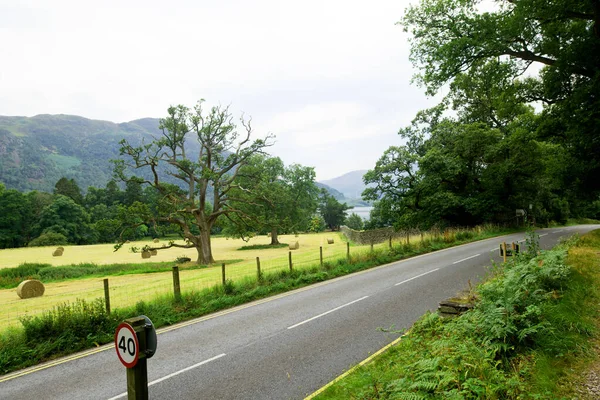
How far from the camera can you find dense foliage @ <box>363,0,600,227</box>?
574 inches

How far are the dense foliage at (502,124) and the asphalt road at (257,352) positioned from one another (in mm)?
10958

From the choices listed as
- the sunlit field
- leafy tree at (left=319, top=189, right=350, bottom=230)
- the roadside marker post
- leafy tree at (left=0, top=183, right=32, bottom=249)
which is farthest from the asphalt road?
leafy tree at (left=319, top=189, right=350, bottom=230)

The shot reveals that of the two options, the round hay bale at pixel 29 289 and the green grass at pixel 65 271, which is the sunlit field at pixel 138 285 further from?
the green grass at pixel 65 271

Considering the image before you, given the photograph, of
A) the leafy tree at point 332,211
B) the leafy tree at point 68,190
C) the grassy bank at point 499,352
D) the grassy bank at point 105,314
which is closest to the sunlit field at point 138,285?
the grassy bank at point 105,314

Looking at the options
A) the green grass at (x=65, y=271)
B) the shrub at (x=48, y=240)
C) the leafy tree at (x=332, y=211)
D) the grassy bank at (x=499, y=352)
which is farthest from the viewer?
the leafy tree at (x=332, y=211)

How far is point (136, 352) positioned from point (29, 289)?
2233cm

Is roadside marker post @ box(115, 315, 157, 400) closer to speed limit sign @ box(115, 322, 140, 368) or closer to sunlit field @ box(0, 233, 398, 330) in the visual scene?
speed limit sign @ box(115, 322, 140, 368)

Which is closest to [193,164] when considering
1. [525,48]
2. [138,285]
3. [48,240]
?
[138,285]

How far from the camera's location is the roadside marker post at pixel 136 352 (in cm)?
312

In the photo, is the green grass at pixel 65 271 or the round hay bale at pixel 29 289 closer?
the round hay bale at pixel 29 289

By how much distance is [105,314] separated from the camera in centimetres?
961

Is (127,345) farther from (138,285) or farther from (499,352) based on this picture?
(138,285)

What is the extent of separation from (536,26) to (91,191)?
384ft

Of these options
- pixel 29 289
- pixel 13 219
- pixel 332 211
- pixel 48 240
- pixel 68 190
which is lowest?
pixel 29 289
